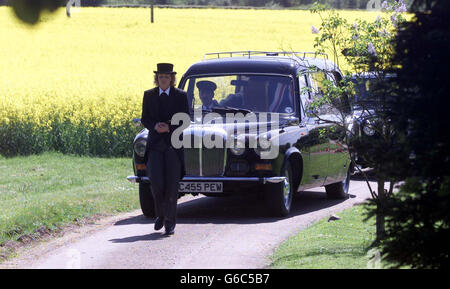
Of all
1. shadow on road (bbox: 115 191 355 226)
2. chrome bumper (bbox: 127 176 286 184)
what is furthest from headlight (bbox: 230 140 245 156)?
shadow on road (bbox: 115 191 355 226)

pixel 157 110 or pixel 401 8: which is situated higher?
pixel 401 8

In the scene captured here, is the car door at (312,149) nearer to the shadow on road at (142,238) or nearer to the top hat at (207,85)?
the top hat at (207,85)

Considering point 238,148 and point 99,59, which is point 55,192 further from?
point 99,59

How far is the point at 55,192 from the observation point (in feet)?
46.3

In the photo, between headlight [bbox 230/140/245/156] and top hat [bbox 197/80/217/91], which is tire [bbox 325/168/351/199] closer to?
top hat [bbox 197/80/217/91]

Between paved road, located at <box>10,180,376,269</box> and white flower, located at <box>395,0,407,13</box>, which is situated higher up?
white flower, located at <box>395,0,407,13</box>

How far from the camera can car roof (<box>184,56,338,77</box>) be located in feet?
40.7

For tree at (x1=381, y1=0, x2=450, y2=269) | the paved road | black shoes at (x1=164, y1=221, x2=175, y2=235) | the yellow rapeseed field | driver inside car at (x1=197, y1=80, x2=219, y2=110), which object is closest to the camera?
tree at (x1=381, y1=0, x2=450, y2=269)

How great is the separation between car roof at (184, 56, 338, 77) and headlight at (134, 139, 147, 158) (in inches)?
74.8

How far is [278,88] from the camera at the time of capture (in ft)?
40.4

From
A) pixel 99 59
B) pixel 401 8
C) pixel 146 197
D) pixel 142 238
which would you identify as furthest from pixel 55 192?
pixel 99 59

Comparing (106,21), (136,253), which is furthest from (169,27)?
(136,253)

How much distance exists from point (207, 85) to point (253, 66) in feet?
2.39
